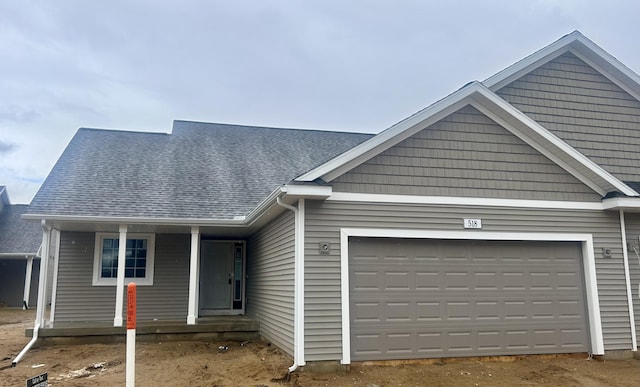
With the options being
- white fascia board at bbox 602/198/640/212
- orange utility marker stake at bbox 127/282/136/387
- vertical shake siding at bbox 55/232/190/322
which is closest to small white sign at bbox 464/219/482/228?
white fascia board at bbox 602/198/640/212

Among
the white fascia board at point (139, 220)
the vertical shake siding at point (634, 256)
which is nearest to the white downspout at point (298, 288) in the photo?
the white fascia board at point (139, 220)

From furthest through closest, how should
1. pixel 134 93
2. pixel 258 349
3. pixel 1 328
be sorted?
pixel 134 93 → pixel 1 328 → pixel 258 349

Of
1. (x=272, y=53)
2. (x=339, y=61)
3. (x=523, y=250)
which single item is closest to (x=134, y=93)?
(x=272, y=53)

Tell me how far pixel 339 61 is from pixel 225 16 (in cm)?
549

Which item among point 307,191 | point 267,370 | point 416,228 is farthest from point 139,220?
point 416,228

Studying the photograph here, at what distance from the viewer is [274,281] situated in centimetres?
889

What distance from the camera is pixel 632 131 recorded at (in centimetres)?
1001

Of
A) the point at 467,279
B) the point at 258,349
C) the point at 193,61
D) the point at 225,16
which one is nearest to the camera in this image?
the point at 467,279

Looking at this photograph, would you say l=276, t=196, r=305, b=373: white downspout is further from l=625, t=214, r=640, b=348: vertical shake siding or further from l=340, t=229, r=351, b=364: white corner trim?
l=625, t=214, r=640, b=348: vertical shake siding

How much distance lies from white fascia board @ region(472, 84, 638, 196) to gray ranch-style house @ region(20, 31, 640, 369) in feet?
0.08

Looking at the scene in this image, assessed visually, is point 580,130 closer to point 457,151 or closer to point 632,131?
point 632,131

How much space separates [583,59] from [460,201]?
499 cm

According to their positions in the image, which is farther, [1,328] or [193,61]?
[193,61]

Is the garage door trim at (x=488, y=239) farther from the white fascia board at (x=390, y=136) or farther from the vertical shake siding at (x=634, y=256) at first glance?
the white fascia board at (x=390, y=136)
